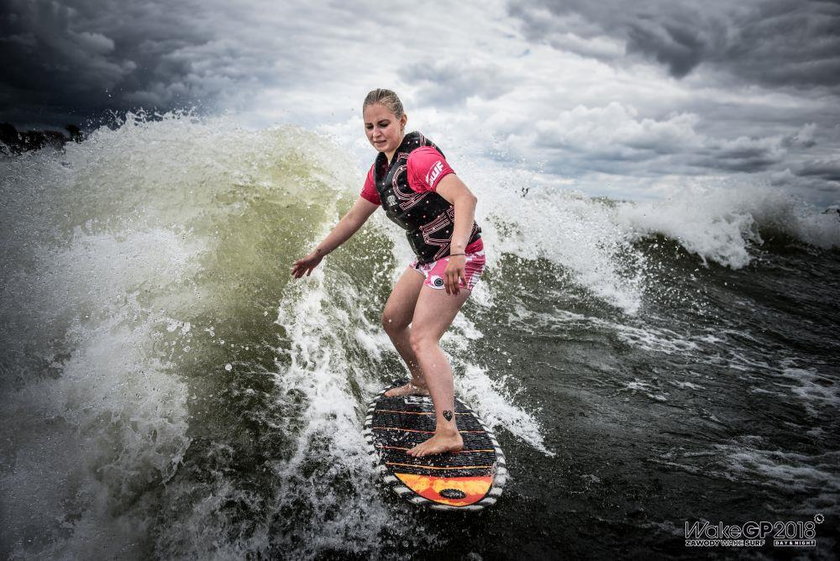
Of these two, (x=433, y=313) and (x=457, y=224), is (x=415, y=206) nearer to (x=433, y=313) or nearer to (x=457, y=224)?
(x=457, y=224)

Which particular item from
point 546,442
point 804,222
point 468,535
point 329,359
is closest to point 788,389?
point 546,442

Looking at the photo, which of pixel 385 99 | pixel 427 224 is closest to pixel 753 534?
pixel 427 224

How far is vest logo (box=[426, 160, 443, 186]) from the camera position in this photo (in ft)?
8.36

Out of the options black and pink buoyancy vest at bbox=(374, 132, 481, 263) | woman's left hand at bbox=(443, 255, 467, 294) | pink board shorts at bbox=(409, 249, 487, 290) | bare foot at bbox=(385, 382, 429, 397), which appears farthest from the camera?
bare foot at bbox=(385, 382, 429, 397)

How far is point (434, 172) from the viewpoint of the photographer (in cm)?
255

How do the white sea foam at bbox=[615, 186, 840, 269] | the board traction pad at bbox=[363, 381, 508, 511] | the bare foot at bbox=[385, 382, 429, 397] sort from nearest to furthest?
1. the board traction pad at bbox=[363, 381, 508, 511]
2. the bare foot at bbox=[385, 382, 429, 397]
3. the white sea foam at bbox=[615, 186, 840, 269]

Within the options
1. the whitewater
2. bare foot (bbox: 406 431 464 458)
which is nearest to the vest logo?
bare foot (bbox: 406 431 464 458)

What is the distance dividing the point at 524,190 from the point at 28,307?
8.15 meters

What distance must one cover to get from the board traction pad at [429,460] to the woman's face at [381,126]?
2021 mm

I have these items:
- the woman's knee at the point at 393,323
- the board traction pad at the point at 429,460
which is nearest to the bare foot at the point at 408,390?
the board traction pad at the point at 429,460

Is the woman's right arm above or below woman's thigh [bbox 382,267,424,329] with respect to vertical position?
above

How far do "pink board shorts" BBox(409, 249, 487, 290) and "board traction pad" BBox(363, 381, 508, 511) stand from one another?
1.14 meters

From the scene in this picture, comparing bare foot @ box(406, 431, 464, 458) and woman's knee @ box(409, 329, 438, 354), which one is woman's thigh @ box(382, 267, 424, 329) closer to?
woman's knee @ box(409, 329, 438, 354)

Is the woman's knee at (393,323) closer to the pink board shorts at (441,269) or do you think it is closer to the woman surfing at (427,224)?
the woman surfing at (427,224)
